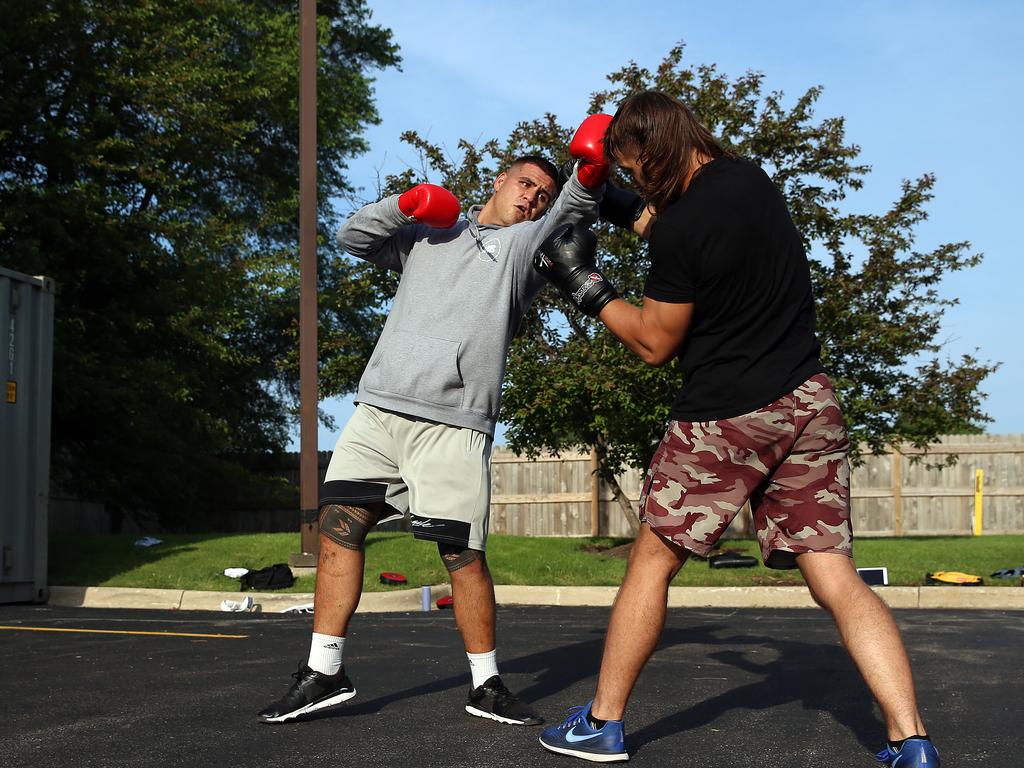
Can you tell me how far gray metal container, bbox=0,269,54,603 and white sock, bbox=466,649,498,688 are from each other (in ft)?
24.0

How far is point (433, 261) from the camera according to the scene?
4242 millimetres

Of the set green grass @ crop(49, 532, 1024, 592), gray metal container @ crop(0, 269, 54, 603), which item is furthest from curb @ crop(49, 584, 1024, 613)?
gray metal container @ crop(0, 269, 54, 603)

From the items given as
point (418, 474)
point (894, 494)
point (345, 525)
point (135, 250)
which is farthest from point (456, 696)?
point (894, 494)

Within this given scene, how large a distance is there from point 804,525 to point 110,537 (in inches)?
481

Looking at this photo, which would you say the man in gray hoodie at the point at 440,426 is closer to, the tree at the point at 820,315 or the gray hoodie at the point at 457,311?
the gray hoodie at the point at 457,311

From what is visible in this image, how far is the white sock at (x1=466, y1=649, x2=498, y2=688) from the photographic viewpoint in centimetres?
404

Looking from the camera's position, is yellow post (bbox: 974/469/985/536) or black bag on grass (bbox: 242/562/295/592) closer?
black bag on grass (bbox: 242/562/295/592)

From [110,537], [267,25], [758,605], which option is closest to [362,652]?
[758,605]

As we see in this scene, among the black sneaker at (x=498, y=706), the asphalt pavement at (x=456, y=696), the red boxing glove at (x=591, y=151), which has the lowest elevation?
the asphalt pavement at (x=456, y=696)

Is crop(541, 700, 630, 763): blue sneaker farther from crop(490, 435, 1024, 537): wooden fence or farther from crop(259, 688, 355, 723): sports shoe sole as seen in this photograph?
crop(490, 435, 1024, 537): wooden fence

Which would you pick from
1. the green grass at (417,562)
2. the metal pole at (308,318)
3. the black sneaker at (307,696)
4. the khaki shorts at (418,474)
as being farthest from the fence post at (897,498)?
the black sneaker at (307,696)

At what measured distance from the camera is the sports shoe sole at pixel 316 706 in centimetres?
387

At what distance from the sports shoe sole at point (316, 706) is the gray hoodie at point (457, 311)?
3.34 ft

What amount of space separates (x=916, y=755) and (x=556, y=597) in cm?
751
